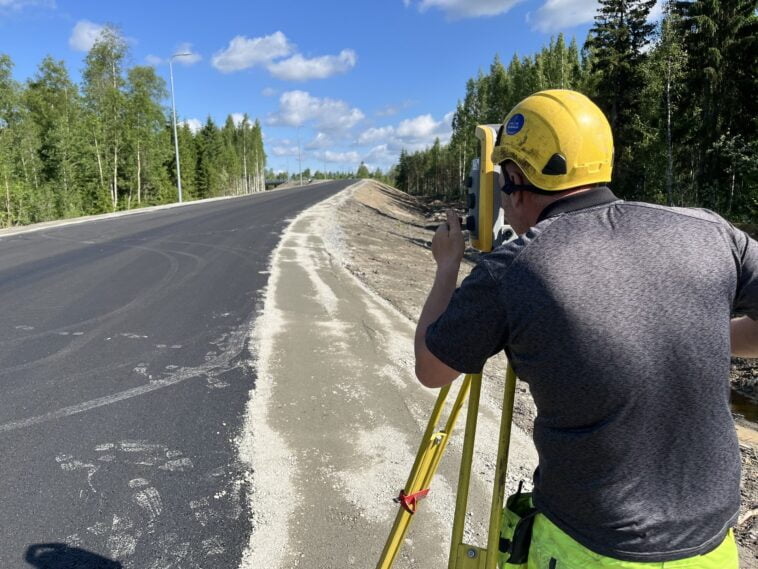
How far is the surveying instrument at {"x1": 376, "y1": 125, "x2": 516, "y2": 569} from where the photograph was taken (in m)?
1.42

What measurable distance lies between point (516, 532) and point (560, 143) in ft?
3.47

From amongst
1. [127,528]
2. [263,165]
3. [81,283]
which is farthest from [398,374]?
[263,165]

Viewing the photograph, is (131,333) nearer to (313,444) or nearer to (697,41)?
(313,444)

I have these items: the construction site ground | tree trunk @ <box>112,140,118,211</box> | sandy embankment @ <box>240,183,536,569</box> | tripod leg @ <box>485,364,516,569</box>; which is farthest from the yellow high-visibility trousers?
tree trunk @ <box>112,140,118,211</box>

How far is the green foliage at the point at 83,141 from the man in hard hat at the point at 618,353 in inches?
1316

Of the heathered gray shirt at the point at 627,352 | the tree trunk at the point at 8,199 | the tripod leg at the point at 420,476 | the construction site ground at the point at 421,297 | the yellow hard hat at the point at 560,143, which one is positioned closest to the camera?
the heathered gray shirt at the point at 627,352

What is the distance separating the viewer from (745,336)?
4.90ft

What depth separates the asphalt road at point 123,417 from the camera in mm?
2611

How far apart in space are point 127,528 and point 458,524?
2.05 metres

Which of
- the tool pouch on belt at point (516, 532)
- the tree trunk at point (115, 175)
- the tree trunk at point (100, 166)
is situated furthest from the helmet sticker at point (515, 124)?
the tree trunk at point (115, 175)

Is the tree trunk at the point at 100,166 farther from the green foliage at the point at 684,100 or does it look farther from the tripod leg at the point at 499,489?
the tripod leg at the point at 499,489

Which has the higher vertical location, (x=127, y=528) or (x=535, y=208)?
(x=535, y=208)

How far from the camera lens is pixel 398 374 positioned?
196 inches

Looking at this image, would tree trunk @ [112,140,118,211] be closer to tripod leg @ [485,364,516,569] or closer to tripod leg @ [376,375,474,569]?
tripod leg @ [376,375,474,569]
